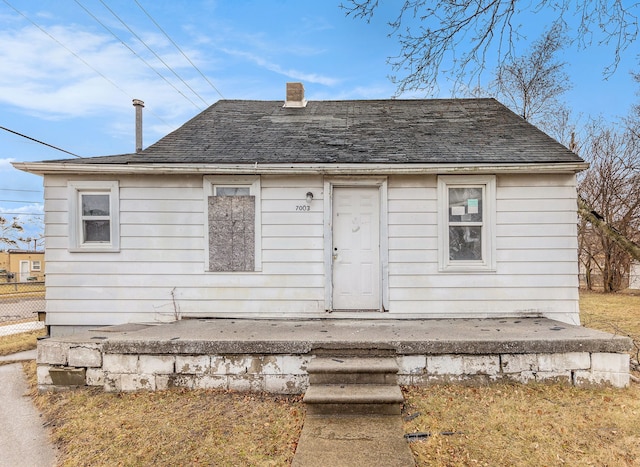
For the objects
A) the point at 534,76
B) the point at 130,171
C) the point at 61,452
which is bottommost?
the point at 61,452

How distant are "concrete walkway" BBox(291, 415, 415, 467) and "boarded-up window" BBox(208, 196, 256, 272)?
304 centimetres

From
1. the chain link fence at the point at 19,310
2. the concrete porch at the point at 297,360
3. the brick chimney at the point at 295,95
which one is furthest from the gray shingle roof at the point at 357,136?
the chain link fence at the point at 19,310

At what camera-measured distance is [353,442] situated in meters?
2.93

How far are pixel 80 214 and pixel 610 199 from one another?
1775 centimetres

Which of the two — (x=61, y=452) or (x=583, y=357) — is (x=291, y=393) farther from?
(x=583, y=357)

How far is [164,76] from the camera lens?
42.7ft

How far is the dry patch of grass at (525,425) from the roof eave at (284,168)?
3117 millimetres

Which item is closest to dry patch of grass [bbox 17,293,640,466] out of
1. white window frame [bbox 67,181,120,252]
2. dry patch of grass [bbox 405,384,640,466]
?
dry patch of grass [bbox 405,384,640,466]

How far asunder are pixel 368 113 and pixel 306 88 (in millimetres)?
1963

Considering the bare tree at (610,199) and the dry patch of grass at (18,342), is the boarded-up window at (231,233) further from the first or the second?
the bare tree at (610,199)

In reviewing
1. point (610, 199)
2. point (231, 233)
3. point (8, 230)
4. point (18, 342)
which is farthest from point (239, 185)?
point (8, 230)

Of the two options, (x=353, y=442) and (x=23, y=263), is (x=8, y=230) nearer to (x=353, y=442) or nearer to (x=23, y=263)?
(x=23, y=263)

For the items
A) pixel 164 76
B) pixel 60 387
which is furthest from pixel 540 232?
pixel 164 76

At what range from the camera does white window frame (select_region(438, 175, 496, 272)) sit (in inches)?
224
